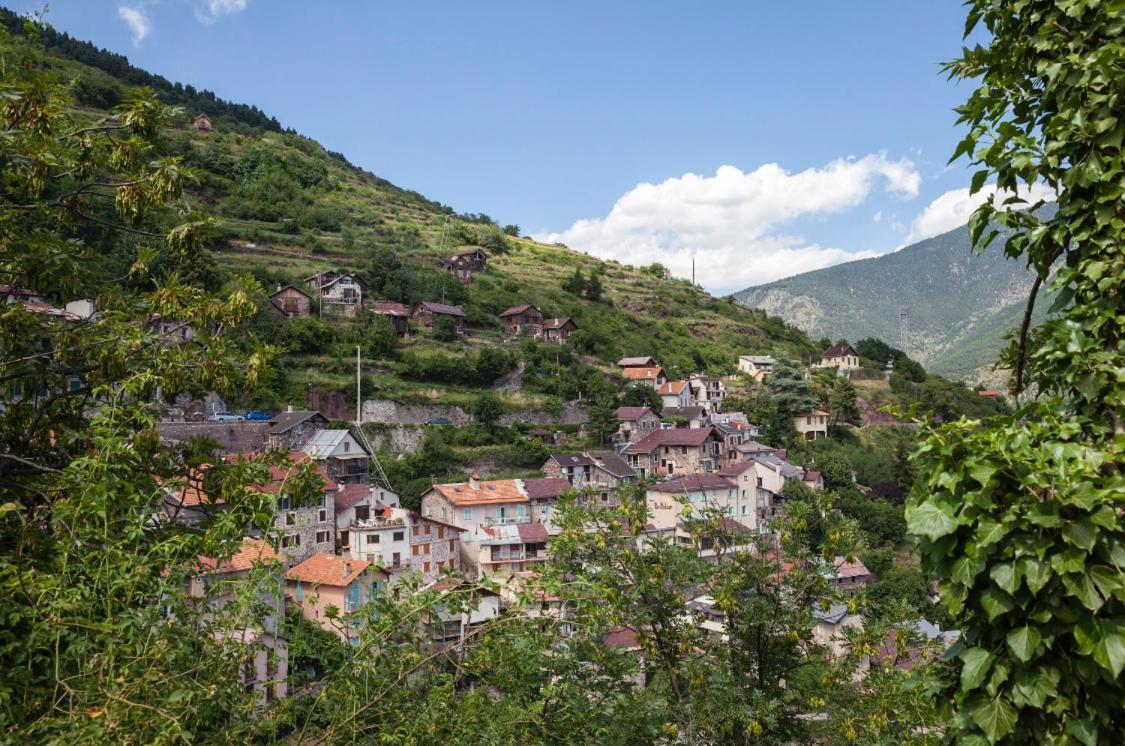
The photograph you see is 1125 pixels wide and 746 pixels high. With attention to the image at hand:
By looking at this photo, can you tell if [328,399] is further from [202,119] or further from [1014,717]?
[202,119]

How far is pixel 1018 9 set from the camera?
2.70 m

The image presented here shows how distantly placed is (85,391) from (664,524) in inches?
1159

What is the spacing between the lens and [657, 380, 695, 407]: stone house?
154ft

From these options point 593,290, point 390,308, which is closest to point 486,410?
point 390,308

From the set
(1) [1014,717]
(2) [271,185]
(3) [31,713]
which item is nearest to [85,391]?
(3) [31,713]

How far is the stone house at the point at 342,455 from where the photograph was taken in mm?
29547

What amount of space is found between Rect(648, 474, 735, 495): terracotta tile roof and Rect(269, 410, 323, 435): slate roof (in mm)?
16456

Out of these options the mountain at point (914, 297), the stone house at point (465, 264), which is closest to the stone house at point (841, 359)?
the stone house at point (465, 264)

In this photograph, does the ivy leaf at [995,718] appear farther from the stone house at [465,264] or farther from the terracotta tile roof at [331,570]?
the stone house at [465,264]

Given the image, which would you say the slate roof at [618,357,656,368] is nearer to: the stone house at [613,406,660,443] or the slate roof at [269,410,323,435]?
the stone house at [613,406,660,443]

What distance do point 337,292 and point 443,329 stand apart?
742 centimetres

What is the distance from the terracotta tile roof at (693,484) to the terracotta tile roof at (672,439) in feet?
16.1

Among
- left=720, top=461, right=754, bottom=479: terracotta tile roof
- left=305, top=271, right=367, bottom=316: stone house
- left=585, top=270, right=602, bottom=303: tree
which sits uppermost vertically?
left=585, top=270, right=602, bottom=303: tree

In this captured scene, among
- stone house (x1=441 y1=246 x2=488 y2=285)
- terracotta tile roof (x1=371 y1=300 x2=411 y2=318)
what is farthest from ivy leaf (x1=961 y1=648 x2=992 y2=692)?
stone house (x1=441 y1=246 x2=488 y2=285)
